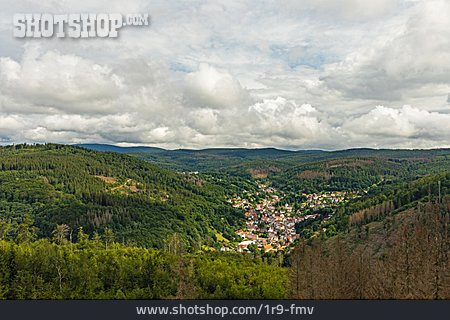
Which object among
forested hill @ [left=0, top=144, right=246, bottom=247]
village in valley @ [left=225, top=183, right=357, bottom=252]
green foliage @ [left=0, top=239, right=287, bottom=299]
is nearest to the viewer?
green foliage @ [left=0, top=239, right=287, bottom=299]

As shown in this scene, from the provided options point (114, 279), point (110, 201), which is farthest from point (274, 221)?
point (114, 279)

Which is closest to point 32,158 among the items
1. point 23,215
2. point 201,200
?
point 23,215

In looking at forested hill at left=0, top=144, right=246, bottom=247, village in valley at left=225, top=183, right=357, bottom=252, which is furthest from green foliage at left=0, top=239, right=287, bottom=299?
village in valley at left=225, top=183, right=357, bottom=252

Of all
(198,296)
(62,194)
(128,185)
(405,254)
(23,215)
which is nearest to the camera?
(405,254)

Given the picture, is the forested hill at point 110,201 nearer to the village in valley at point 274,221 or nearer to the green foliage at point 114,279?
the village in valley at point 274,221

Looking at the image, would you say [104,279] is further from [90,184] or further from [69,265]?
[90,184]

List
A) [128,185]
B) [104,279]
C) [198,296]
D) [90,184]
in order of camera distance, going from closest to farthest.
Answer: [198,296]
[104,279]
[90,184]
[128,185]

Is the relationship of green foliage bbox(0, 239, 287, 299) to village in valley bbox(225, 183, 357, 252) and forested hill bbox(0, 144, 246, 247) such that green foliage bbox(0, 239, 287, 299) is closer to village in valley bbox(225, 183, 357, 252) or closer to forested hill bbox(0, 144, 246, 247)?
forested hill bbox(0, 144, 246, 247)
